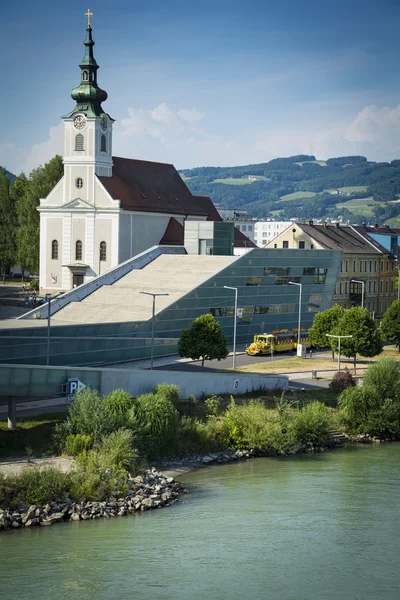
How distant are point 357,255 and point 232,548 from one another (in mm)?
59555

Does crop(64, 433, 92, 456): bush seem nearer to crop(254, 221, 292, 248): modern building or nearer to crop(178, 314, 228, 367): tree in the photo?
crop(178, 314, 228, 367): tree

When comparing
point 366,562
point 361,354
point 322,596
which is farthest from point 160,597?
point 361,354

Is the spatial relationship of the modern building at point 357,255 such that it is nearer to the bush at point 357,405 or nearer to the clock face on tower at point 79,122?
the clock face on tower at point 79,122

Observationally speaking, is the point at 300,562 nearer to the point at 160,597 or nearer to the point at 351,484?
the point at 160,597

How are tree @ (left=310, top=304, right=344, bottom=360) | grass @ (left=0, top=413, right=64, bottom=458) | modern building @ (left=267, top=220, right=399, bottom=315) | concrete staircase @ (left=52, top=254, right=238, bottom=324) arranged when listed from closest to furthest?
1. grass @ (left=0, top=413, right=64, bottom=458)
2. concrete staircase @ (left=52, top=254, right=238, bottom=324)
3. tree @ (left=310, top=304, right=344, bottom=360)
4. modern building @ (left=267, top=220, right=399, bottom=315)

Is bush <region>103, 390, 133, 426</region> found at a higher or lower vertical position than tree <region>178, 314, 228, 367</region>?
lower

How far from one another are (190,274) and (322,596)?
130 ft

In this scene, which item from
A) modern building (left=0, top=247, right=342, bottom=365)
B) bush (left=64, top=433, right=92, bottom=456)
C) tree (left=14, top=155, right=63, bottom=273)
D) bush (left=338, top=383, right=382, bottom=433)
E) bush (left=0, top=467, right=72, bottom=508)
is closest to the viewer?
bush (left=0, top=467, right=72, bottom=508)

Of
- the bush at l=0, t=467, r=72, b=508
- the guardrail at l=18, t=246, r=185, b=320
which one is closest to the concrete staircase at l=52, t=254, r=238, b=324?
the guardrail at l=18, t=246, r=185, b=320

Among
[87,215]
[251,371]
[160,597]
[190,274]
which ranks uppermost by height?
[87,215]

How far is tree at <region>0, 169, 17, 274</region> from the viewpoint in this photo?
92.0m

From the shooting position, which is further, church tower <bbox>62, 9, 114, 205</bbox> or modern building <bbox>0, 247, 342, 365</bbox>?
church tower <bbox>62, 9, 114, 205</bbox>

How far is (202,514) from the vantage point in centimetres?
3306

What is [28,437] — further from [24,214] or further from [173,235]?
[24,214]
